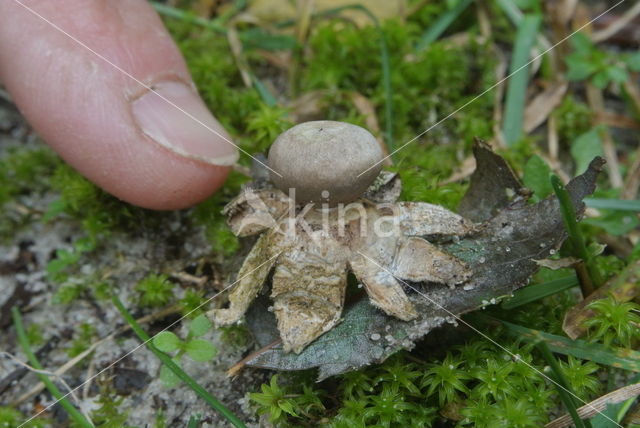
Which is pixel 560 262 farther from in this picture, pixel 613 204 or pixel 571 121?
pixel 571 121

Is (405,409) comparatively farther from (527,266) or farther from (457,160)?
(457,160)

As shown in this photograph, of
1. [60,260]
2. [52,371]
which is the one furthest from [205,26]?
[52,371]

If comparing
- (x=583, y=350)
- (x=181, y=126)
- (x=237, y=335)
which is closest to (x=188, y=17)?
(x=181, y=126)

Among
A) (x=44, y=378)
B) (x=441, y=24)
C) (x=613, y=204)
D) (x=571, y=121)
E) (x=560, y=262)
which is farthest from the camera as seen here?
(x=441, y=24)

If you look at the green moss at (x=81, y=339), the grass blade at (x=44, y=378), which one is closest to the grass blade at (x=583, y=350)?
the grass blade at (x=44, y=378)

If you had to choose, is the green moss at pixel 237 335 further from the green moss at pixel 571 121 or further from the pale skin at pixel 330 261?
the green moss at pixel 571 121

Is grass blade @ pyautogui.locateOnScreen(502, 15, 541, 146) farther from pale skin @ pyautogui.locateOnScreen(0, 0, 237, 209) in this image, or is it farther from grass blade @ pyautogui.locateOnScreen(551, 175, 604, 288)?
pale skin @ pyautogui.locateOnScreen(0, 0, 237, 209)
